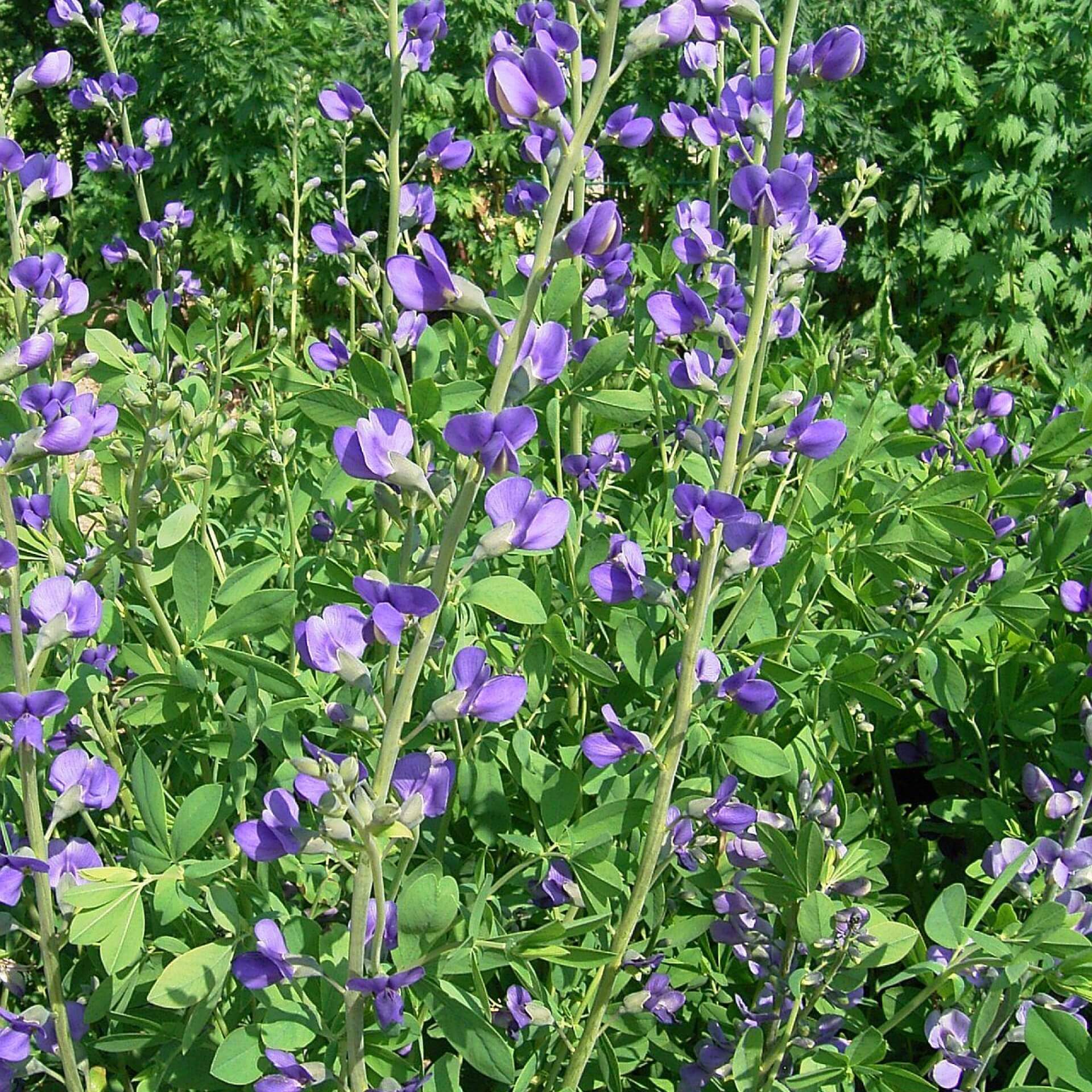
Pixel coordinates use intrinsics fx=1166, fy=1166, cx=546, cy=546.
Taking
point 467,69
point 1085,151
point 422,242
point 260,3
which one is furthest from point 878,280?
point 422,242

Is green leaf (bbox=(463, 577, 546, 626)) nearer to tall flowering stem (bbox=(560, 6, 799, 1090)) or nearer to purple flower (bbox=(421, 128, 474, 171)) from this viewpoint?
tall flowering stem (bbox=(560, 6, 799, 1090))

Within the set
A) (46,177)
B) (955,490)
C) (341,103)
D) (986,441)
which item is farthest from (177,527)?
(986,441)

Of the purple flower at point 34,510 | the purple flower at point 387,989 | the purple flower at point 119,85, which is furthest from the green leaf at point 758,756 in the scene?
the purple flower at point 119,85

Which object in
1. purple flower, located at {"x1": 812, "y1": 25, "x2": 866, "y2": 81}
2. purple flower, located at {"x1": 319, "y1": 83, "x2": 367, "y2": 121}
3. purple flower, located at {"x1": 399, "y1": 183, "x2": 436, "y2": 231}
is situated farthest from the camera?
purple flower, located at {"x1": 319, "y1": 83, "x2": 367, "y2": 121}

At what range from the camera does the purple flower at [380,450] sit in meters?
1.04

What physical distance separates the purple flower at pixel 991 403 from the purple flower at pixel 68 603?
6.38 ft

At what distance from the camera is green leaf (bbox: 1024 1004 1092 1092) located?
1.40 m

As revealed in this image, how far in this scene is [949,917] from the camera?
1459 millimetres

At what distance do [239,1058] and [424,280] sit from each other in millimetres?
900

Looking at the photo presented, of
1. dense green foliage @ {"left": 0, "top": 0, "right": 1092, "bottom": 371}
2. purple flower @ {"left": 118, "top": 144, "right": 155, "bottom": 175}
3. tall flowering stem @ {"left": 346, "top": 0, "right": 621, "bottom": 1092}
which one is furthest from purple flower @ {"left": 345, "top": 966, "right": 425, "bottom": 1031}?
dense green foliage @ {"left": 0, "top": 0, "right": 1092, "bottom": 371}

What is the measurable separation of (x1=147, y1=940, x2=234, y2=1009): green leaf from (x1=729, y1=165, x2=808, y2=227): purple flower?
1.08 meters

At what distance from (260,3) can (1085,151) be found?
13.4 ft

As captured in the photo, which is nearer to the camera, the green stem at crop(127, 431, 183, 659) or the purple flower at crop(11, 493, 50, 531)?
the green stem at crop(127, 431, 183, 659)

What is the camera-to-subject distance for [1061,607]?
8.11ft
